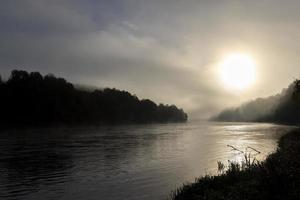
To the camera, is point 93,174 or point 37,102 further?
point 37,102

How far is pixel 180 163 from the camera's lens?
51781 mm

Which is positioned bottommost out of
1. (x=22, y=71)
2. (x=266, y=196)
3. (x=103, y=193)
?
(x=103, y=193)

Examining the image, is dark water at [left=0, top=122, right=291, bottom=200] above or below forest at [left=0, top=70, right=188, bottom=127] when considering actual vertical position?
below

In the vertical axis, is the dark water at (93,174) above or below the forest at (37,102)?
below

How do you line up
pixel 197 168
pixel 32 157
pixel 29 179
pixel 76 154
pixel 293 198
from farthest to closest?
pixel 76 154 → pixel 32 157 → pixel 197 168 → pixel 29 179 → pixel 293 198

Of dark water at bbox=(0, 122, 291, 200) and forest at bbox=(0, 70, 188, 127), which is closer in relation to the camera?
dark water at bbox=(0, 122, 291, 200)

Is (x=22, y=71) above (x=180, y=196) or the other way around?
above

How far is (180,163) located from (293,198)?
37.4m

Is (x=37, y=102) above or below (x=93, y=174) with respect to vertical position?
above

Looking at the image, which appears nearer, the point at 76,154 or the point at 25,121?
the point at 76,154

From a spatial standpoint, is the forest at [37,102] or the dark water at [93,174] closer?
the dark water at [93,174]

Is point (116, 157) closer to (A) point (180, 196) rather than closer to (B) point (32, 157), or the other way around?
(B) point (32, 157)

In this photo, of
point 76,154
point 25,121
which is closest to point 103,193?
point 76,154

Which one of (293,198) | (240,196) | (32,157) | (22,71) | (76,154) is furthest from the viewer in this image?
(22,71)
